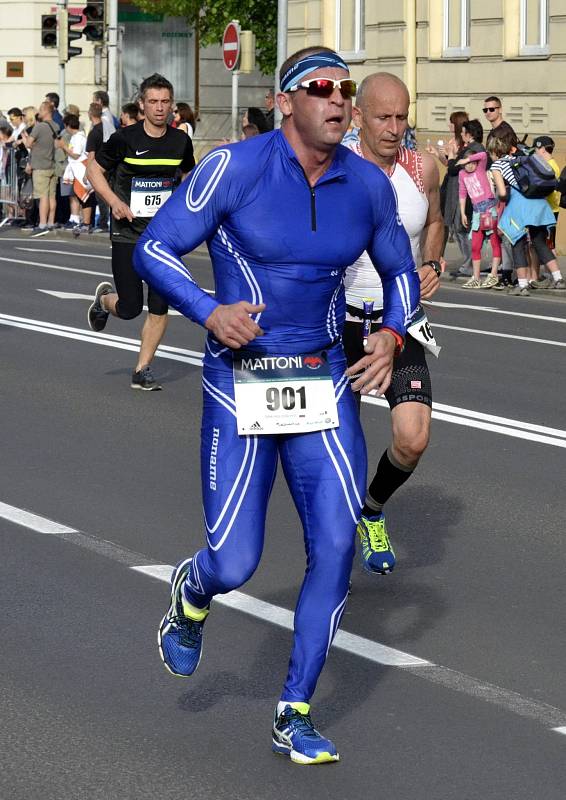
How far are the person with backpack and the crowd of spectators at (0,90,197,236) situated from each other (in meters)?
6.80

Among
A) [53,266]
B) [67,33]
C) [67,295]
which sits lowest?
[67,295]

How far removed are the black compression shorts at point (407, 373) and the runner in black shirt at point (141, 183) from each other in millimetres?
5022

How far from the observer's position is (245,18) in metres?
43.2

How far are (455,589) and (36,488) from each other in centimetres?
259

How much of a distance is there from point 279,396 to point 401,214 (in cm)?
244

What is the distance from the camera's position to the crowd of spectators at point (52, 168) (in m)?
28.2

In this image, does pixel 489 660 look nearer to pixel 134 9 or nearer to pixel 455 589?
pixel 455 589

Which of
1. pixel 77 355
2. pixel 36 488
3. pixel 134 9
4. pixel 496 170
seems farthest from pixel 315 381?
pixel 134 9

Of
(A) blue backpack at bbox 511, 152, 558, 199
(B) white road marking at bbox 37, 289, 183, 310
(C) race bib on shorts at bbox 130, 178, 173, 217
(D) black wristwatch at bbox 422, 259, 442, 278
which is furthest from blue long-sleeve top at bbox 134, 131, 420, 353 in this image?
→ (A) blue backpack at bbox 511, 152, 558, 199

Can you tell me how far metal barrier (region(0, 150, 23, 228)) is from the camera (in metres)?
31.1

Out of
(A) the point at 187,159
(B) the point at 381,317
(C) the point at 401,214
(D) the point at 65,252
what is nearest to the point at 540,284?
(D) the point at 65,252

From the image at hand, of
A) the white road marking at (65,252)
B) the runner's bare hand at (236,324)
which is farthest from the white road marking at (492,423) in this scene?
the white road marking at (65,252)

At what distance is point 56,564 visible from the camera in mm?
7477

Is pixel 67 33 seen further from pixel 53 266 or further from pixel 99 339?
pixel 99 339
